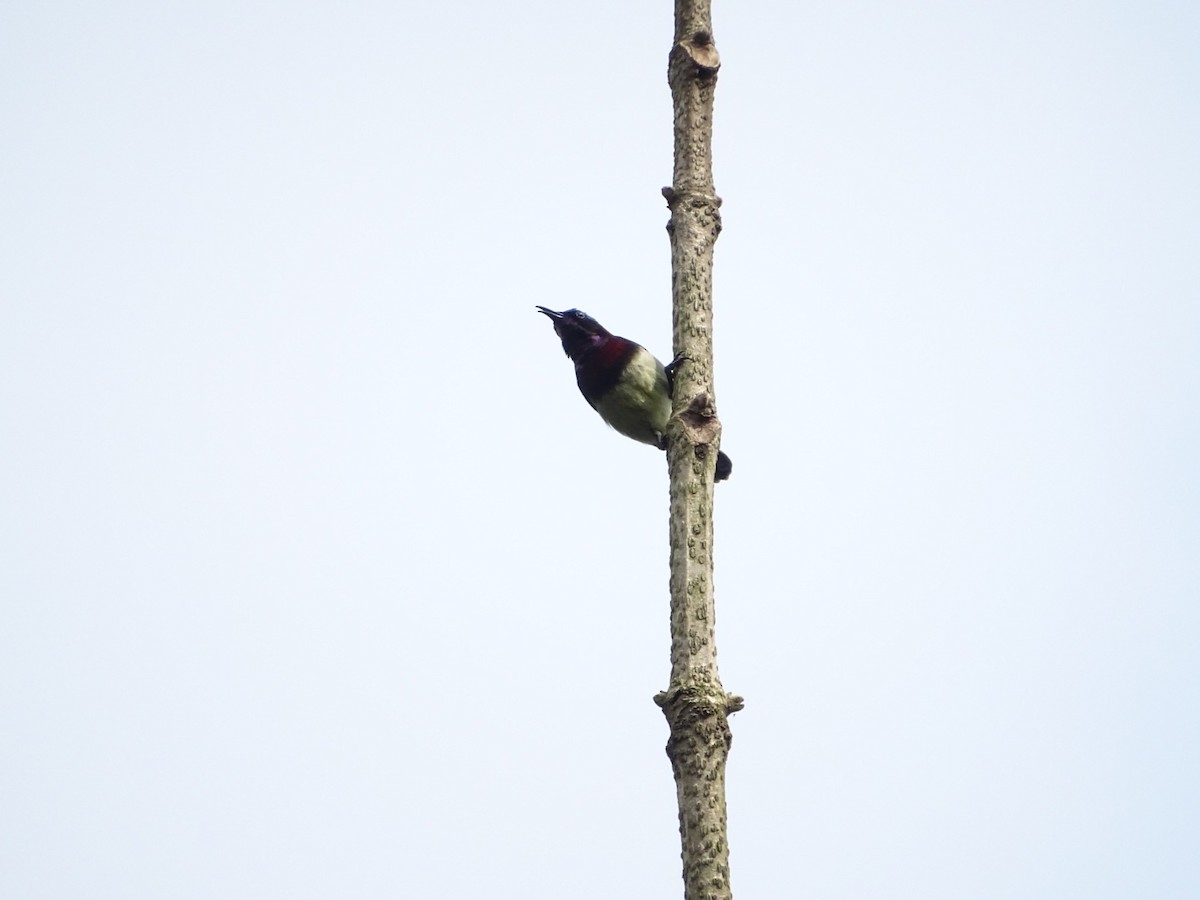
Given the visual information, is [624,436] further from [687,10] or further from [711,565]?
[711,565]

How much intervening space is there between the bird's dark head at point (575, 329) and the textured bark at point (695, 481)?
293 cm

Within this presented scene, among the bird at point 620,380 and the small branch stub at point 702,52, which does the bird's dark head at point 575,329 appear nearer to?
the bird at point 620,380

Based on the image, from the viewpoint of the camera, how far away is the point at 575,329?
7348 millimetres

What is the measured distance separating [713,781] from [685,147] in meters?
1.98

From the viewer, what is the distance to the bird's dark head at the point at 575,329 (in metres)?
7.27

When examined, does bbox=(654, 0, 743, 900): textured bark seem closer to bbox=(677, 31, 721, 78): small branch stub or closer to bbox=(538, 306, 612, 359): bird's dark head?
bbox=(677, 31, 721, 78): small branch stub

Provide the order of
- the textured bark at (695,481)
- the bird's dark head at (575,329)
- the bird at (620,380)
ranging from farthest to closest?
the bird's dark head at (575,329), the bird at (620,380), the textured bark at (695,481)

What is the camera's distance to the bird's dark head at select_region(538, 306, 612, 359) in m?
7.27

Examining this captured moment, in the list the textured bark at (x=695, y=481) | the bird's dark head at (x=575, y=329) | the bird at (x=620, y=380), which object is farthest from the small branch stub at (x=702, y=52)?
the bird's dark head at (x=575, y=329)

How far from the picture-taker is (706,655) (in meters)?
3.38

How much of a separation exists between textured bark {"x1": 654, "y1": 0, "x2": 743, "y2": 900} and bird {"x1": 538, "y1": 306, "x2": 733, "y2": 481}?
240cm

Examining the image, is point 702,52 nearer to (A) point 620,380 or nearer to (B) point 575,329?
(A) point 620,380

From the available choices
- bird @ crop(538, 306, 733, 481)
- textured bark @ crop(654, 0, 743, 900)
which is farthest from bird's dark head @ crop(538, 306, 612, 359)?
textured bark @ crop(654, 0, 743, 900)

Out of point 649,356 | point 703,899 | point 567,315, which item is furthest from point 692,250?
point 567,315
